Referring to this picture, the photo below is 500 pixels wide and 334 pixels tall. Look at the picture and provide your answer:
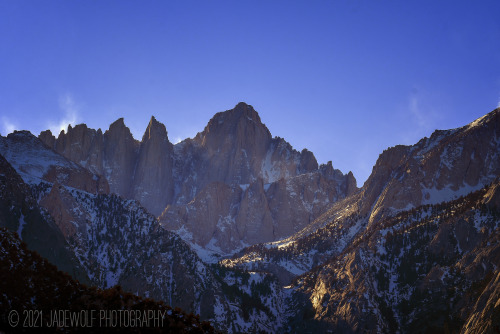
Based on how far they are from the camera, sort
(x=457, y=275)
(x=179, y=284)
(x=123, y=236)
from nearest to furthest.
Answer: (x=457, y=275), (x=179, y=284), (x=123, y=236)

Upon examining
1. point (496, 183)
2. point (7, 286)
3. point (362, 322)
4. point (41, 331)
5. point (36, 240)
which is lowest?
point (362, 322)

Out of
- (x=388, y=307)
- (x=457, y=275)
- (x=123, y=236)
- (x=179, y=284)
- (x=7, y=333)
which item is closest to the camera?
(x=7, y=333)

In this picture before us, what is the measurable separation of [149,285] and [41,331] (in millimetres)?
135429

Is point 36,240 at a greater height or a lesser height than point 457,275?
greater

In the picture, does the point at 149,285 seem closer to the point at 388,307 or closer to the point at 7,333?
the point at 388,307

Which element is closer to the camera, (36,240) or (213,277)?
(36,240)

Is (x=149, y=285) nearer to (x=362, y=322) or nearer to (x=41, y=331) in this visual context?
(x=362, y=322)

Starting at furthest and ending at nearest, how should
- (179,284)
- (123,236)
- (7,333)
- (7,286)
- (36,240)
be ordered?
(123,236) < (179,284) < (36,240) < (7,286) < (7,333)

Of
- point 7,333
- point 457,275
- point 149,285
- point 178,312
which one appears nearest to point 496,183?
point 457,275

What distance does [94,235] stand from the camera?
7323 inches

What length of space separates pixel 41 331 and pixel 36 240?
96.7m

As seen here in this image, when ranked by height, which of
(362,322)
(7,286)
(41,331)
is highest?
(7,286)

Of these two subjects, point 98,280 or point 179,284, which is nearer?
point 98,280

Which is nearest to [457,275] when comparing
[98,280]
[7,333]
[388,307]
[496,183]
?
[388,307]
